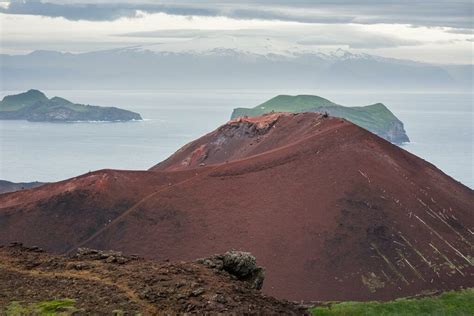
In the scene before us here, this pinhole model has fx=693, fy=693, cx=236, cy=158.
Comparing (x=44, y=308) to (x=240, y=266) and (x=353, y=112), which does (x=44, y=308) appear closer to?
(x=240, y=266)

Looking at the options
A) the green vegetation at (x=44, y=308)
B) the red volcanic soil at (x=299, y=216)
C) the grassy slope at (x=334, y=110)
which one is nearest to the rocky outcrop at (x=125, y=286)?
the green vegetation at (x=44, y=308)

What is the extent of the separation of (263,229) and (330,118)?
50.0ft

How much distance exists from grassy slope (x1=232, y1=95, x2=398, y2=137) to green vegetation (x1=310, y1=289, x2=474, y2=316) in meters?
143

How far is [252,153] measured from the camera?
55.1 meters

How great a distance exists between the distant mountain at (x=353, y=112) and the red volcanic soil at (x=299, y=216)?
127m

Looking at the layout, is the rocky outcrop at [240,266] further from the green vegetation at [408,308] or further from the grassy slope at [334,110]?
the grassy slope at [334,110]

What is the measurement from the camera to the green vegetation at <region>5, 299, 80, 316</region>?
1598cm

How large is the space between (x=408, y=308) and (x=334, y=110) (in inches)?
5791

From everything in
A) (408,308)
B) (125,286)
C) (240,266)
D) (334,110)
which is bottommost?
(408,308)

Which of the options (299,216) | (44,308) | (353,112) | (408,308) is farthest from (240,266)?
(353,112)

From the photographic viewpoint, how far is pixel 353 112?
180m

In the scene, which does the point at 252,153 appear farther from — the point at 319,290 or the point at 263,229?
the point at 319,290

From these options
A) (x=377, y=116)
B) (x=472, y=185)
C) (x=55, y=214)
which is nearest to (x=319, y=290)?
(x=55, y=214)

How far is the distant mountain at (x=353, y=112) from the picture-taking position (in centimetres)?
17500
